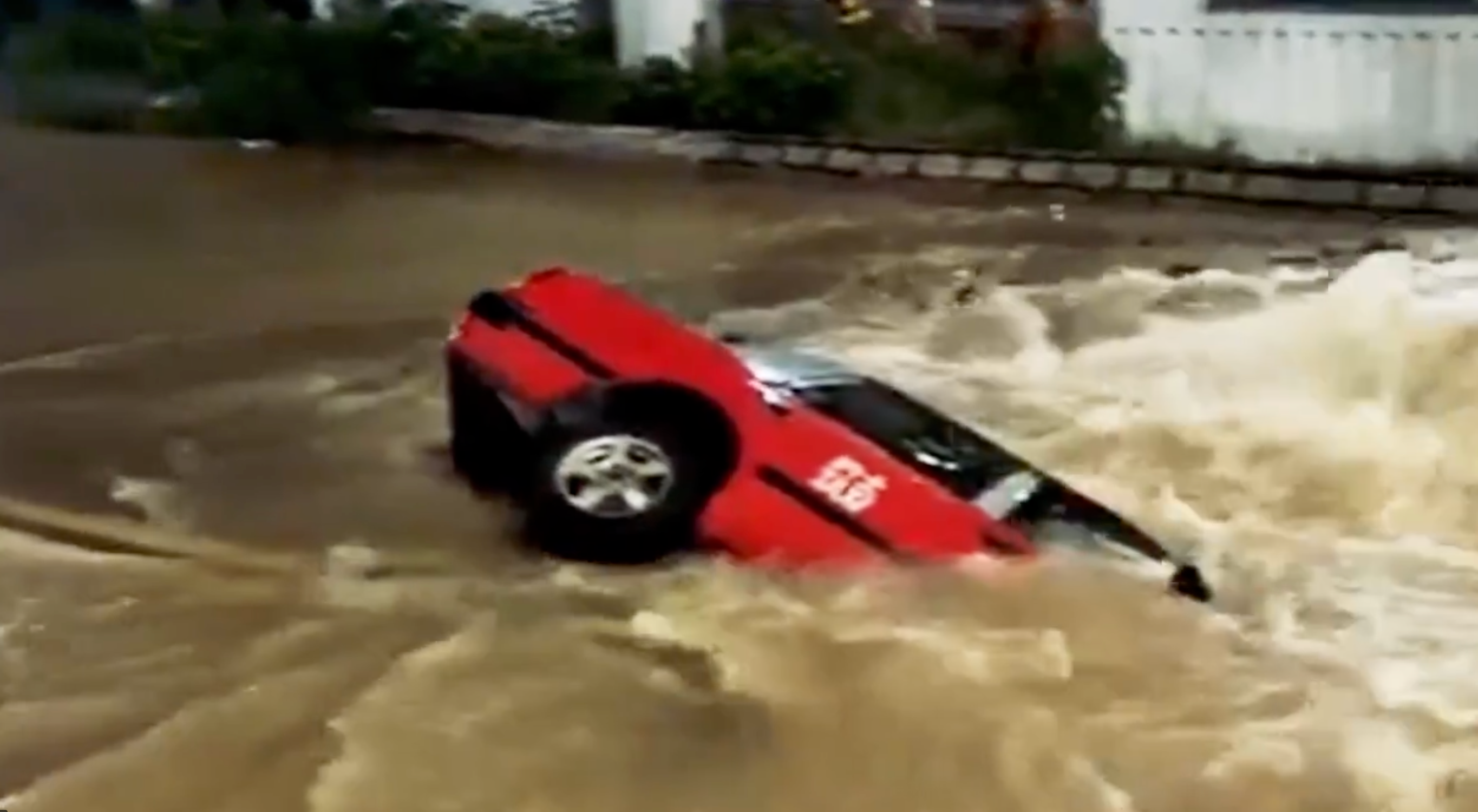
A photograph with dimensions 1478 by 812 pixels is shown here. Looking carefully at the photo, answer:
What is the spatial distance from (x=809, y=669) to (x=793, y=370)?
1.10 meters

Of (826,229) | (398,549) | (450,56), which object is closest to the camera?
(398,549)

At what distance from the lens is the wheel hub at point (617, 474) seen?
18.2 feet

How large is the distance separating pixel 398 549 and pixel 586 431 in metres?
0.86

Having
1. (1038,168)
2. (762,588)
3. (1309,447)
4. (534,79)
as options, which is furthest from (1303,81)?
(762,588)

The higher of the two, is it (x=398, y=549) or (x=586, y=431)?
(x=586, y=431)

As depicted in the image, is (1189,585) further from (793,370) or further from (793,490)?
(793,370)

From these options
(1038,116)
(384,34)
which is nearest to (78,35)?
(384,34)

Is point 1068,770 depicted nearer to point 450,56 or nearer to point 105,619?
point 105,619

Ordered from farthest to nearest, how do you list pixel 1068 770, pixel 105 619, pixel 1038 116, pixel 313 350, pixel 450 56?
pixel 450 56 < pixel 1038 116 < pixel 313 350 < pixel 105 619 < pixel 1068 770

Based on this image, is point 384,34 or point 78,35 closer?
point 384,34

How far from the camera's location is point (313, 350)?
8906 mm

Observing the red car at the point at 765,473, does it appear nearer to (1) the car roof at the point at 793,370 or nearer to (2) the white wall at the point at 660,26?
(1) the car roof at the point at 793,370

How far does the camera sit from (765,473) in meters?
5.49

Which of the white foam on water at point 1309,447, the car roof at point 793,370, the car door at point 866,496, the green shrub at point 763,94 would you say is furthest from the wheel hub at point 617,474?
the green shrub at point 763,94
